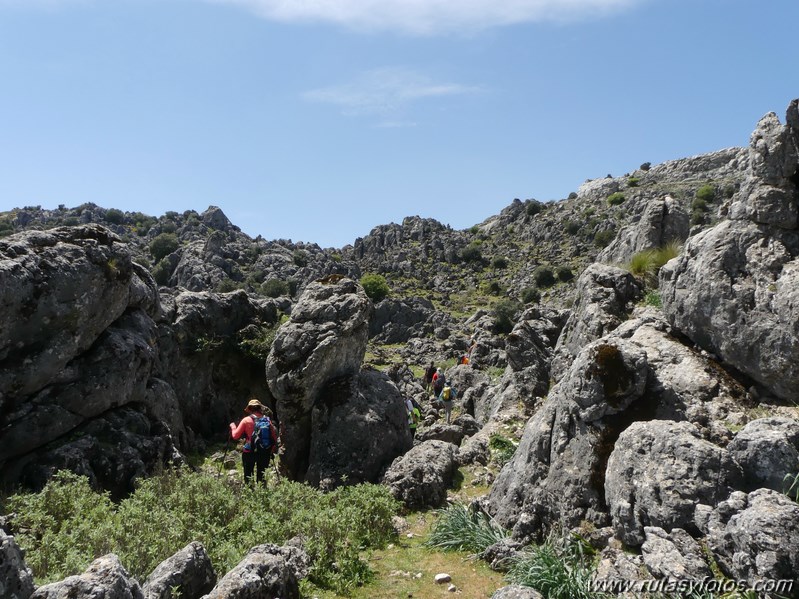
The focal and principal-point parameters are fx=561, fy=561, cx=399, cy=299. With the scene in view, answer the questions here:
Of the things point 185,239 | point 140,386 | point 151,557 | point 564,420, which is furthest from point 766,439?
point 185,239

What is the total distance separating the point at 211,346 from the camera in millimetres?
23719

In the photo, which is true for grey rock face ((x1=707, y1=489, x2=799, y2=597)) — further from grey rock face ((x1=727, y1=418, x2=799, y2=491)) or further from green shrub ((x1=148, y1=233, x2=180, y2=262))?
green shrub ((x1=148, y1=233, x2=180, y2=262))

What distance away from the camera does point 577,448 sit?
10.1 metres

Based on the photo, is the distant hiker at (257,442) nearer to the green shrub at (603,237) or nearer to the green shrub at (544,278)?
the green shrub at (544,278)

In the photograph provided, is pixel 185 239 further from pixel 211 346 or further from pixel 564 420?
pixel 564 420

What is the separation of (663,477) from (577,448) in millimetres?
2017

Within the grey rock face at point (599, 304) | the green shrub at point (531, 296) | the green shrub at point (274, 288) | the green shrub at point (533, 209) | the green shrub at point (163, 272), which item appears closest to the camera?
the grey rock face at point (599, 304)

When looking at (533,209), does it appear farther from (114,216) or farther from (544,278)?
(114,216)

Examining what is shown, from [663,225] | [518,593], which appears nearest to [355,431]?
[518,593]

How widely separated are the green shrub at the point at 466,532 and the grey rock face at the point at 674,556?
10.1ft

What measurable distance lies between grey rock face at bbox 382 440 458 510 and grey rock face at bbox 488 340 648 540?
258cm

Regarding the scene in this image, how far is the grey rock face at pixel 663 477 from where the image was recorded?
7.85 m

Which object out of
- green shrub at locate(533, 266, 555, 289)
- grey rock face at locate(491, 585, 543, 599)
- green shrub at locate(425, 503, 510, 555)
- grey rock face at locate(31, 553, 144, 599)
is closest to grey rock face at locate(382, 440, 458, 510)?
green shrub at locate(425, 503, 510, 555)

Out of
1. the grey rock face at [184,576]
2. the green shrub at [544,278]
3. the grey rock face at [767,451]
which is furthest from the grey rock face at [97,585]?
the green shrub at [544,278]
